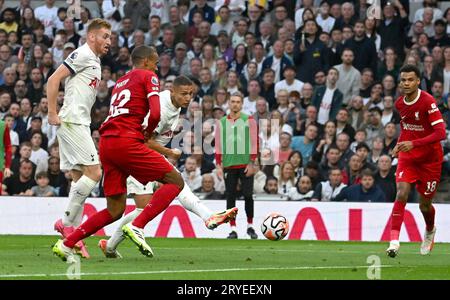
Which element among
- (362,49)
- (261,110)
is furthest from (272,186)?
(362,49)

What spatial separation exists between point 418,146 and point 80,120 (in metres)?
4.30

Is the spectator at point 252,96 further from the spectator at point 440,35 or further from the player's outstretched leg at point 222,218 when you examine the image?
the player's outstretched leg at point 222,218

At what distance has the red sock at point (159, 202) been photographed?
1237 centimetres

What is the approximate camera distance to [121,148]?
12.0 metres

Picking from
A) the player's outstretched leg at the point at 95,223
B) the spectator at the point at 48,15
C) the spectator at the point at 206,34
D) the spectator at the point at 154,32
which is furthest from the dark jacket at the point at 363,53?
the player's outstretched leg at the point at 95,223

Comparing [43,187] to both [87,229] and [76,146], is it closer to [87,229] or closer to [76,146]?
[76,146]

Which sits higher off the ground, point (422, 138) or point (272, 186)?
point (422, 138)

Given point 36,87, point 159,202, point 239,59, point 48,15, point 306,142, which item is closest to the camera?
point 159,202

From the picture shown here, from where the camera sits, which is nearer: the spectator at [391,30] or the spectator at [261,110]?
the spectator at [261,110]

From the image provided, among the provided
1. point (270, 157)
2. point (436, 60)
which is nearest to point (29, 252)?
point (270, 157)

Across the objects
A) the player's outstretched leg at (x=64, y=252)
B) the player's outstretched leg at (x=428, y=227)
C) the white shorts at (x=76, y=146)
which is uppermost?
the white shorts at (x=76, y=146)

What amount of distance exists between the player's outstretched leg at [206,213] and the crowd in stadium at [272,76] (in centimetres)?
740

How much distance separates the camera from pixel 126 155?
1195 centimetres
